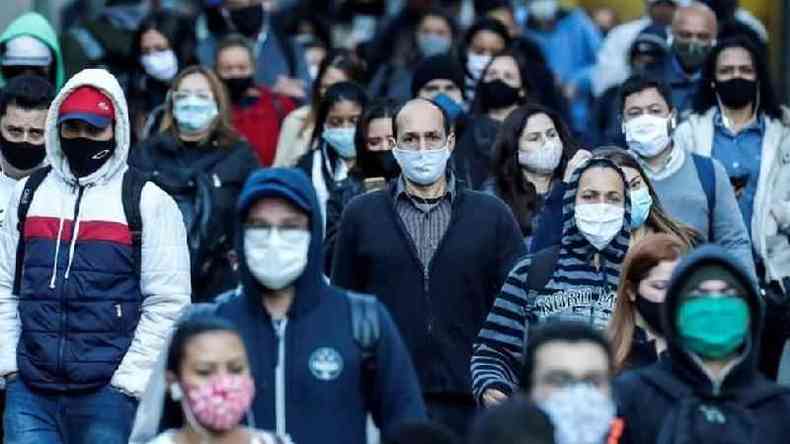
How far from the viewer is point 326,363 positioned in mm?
9711

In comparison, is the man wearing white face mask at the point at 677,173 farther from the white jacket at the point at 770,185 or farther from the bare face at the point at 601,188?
the bare face at the point at 601,188

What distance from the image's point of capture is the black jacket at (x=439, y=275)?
40.4 ft

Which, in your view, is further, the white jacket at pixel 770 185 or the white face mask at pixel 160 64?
the white face mask at pixel 160 64

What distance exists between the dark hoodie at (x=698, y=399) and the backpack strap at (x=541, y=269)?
1998 mm

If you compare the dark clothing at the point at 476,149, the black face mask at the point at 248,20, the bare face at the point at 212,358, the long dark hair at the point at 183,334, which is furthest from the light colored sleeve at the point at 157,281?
the black face mask at the point at 248,20

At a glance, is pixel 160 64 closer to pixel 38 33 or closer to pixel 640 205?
pixel 38 33

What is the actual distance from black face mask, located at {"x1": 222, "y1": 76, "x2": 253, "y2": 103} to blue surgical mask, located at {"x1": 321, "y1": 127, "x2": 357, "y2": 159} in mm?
2372

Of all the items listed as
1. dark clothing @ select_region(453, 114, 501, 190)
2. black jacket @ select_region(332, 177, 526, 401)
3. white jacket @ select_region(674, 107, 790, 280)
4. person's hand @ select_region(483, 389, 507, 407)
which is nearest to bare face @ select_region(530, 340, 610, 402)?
person's hand @ select_region(483, 389, 507, 407)

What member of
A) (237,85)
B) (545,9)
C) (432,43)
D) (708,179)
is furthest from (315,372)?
(545,9)

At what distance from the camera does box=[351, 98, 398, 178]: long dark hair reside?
47.6 ft

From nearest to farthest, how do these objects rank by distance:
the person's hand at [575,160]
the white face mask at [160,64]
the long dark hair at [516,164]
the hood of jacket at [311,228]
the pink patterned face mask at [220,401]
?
1. the pink patterned face mask at [220,401]
2. the hood of jacket at [311,228]
3. the person's hand at [575,160]
4. the long dark hair at [516,164]
5. the white face mask at [160,64]

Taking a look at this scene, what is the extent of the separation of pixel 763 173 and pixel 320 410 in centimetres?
580

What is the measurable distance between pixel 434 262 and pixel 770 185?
10.2 ft

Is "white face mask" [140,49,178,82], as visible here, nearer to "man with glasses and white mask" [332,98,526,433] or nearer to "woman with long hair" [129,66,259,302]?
"woman with long hair" [129,66,259,302]
